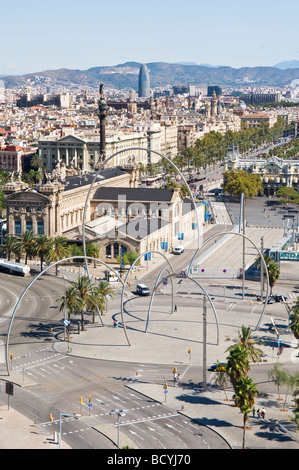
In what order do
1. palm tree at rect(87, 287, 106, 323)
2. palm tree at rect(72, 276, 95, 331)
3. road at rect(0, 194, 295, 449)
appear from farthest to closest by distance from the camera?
palm tree at rect(87, 287, 106, 323) → palm tree at rect(72, 276, 95, 331) → road at rect(0, 194, 295, 449)

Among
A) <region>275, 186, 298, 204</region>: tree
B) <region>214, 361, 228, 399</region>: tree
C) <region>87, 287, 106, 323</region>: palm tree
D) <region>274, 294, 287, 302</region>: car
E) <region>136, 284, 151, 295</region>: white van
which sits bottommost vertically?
<region>274, 294, 287, 302</region>: car

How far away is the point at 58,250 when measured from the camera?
9656cm

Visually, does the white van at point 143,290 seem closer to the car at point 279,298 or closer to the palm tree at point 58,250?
the palm tree at point 58,250

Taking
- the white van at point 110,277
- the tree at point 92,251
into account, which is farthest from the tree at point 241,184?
the white van at point 110,277

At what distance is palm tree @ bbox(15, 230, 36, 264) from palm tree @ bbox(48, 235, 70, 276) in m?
2.55

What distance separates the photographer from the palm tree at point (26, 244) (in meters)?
97.3

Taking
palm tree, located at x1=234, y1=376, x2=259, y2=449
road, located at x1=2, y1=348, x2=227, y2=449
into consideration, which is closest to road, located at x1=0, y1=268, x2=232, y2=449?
road, located at x1=2, y1=348, x2=227, y2=449

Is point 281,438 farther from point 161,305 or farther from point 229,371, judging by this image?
point 161,305

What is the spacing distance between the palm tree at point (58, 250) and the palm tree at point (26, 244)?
2548 millimetres

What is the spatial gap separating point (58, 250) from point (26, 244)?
167 inches

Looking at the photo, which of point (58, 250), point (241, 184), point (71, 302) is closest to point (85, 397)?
point (71, 302)

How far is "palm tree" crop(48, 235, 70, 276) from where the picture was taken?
95550 millimetres

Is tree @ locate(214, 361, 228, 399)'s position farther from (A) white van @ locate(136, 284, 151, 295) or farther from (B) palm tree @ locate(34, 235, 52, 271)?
(B) palm tree @ locate(34, 235, 52, 271)

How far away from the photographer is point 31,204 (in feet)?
348
